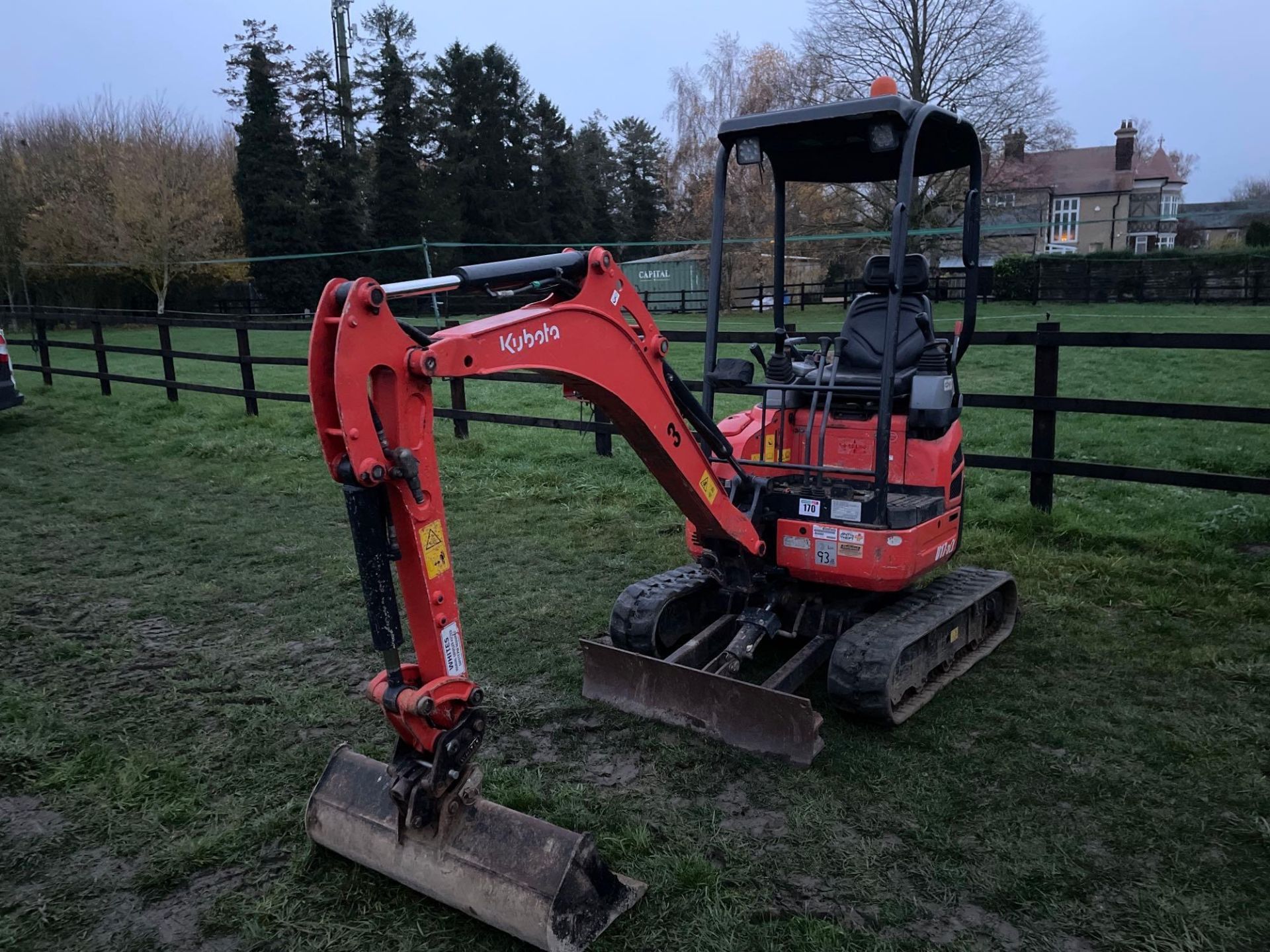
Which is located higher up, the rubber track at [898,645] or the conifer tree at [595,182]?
the conifer tree at [595,182]

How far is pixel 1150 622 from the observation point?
5.09 m

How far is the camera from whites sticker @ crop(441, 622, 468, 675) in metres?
2.88

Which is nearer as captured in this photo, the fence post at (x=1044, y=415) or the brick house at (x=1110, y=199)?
the fence post at (x=1044, y=415)

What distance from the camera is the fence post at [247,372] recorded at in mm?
11391

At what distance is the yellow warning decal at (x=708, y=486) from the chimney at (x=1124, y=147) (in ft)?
220

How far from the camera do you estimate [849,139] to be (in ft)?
15.1

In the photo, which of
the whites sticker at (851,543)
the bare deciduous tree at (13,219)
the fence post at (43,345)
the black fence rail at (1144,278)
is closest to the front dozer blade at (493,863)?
the whites sticker at (851,543)

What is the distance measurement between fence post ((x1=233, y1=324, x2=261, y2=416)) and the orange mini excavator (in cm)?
804

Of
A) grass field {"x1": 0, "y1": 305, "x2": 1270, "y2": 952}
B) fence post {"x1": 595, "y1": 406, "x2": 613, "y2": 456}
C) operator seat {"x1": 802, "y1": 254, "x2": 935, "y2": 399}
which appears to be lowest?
grass field {"x1": 0, "y1": 305, "x2": 1270, "y2": 952}

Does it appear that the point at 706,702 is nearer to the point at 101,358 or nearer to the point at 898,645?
the point at 898,645

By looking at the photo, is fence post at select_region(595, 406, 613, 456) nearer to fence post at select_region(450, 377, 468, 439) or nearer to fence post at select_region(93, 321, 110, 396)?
fence post at select_region(450, 377, 468, 439)

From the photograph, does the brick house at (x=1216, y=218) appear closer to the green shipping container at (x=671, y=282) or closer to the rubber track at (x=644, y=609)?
the green shipping container at (x=671, y=282)

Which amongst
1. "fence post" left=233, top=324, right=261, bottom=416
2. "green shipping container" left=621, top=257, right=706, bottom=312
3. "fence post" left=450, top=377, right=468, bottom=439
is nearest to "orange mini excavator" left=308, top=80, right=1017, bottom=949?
"fence post" left=450, top=377, right=468, bottom=439

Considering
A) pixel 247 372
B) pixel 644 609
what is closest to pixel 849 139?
pixel 644 609
